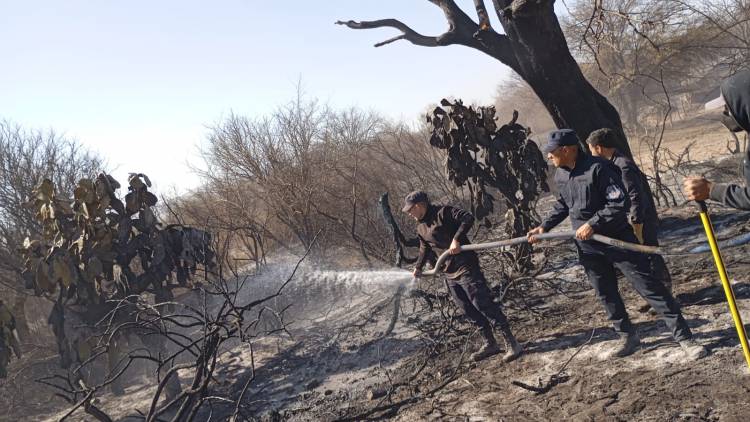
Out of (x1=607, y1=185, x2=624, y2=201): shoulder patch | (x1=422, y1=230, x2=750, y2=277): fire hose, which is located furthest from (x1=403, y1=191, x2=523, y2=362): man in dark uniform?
(x1=607, y1=185, x2=624, y2=201): shoulder patch

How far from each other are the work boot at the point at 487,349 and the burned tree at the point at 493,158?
6.38 ft

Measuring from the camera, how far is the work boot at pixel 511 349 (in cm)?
454

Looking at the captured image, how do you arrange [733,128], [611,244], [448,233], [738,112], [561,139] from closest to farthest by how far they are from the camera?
[738,112], [733,128], [611,244], [561,139], [448,233]

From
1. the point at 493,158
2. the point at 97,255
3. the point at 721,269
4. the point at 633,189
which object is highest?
the point at 97,255

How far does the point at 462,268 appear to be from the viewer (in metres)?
4.61

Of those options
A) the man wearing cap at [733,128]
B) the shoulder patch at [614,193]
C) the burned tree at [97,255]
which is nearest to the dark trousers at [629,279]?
the shoulder patch at [614,193]

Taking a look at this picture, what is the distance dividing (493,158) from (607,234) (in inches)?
121

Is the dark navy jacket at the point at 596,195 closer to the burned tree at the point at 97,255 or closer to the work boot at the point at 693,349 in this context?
the work boot at the point at 693,349

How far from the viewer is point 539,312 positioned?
5.43m

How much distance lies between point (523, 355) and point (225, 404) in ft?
11.1

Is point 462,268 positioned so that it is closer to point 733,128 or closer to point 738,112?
point 733,128

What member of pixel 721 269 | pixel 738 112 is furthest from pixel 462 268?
pixel 738 112

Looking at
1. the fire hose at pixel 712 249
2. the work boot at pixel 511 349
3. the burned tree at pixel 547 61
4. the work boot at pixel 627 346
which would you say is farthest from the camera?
the burned tree at pixel 547 61

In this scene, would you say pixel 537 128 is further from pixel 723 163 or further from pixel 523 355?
pixel 523 355
